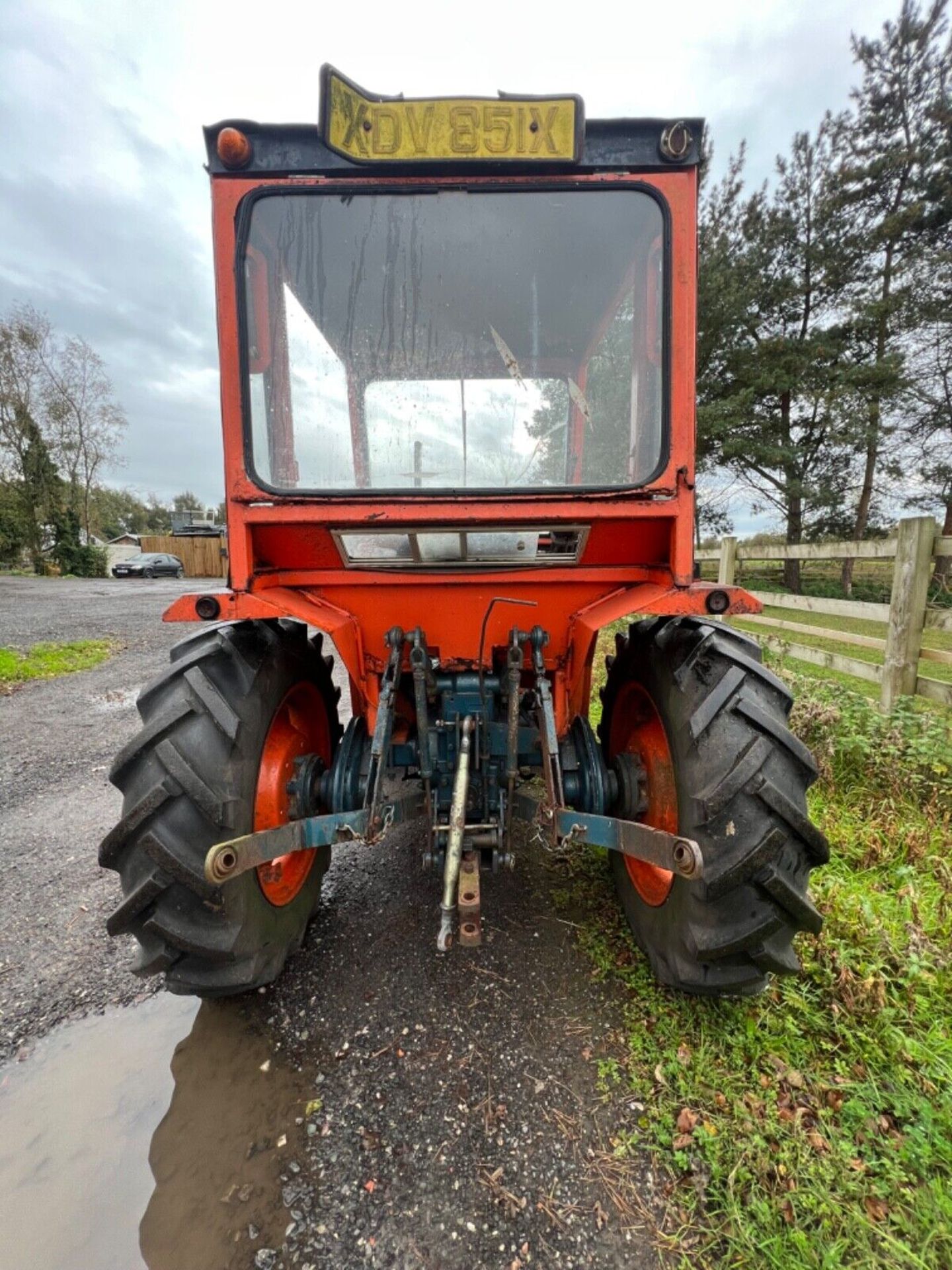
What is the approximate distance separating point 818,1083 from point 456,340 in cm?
251

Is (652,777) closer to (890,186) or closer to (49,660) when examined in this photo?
(49,660)

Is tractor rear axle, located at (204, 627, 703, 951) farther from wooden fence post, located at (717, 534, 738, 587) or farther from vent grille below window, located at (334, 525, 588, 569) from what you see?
wooden fence post, located at (717, 534, 738, 587)

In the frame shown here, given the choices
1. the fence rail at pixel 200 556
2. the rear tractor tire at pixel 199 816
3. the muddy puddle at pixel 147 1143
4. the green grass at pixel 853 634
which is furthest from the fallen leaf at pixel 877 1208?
the fence rail at pixel 200 556

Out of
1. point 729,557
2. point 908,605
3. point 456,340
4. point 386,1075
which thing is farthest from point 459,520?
point 729,557

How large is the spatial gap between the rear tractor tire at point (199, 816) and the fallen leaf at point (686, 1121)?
49.5 inches

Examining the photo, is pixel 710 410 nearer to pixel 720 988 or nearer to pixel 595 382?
pixel 595 382

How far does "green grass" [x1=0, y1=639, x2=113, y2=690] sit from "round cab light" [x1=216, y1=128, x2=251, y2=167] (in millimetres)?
6818

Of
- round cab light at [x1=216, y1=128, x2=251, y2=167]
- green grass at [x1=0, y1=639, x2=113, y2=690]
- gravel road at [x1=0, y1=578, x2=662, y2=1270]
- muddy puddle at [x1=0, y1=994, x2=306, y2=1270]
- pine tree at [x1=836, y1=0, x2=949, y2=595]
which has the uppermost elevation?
pine tree at [x1=836, y1=0, x2=949, y2=595]

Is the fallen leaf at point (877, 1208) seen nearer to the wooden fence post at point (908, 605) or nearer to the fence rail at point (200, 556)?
the wooden fence post at point (908, 605)

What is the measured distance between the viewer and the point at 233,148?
5.46 feet

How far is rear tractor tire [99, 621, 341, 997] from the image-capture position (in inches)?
59.2

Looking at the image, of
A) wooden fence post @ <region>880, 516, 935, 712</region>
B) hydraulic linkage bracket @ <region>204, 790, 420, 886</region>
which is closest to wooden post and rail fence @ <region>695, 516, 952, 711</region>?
wooden fence post @ <region>880, 516, 935, 712</region>

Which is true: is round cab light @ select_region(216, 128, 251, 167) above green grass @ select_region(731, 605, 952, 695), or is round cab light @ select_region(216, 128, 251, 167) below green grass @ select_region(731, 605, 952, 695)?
above

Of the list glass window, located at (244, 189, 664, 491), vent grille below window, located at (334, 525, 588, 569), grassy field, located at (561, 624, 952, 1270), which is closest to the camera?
grassy field, located at (561, 624, 952, 1270)
